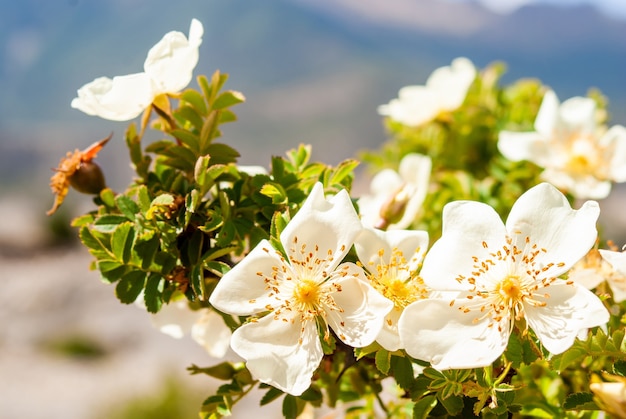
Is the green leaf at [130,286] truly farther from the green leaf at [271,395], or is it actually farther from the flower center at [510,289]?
the flower center at [510,289]

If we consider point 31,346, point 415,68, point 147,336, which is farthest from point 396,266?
point 415,68

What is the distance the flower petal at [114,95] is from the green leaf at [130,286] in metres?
0.14

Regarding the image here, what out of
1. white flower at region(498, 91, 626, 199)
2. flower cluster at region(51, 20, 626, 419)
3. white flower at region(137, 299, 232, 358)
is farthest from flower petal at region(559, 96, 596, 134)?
white flower at region(137, 299, 232, 358)

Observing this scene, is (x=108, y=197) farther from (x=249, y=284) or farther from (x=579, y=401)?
(x=579, y=401)

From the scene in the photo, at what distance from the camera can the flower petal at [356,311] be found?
44 cm

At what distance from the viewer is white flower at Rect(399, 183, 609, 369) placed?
437 millimetres

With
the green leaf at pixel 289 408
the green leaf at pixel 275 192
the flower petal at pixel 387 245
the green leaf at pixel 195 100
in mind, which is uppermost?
the green leaf at pixel 195 100

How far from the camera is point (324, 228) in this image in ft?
1.53

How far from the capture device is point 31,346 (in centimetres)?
365

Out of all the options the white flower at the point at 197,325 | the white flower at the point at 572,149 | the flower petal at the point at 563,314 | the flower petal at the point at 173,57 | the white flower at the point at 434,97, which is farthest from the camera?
the white flower at the point at 434,97

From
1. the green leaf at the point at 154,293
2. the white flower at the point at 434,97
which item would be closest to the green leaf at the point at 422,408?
the green leaf at the point at 154,293

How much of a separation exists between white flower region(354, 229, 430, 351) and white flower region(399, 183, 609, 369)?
0.04 meters

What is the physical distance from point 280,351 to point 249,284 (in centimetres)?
5

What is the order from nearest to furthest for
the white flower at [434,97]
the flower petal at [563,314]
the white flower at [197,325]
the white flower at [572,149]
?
the flower petal at [563,314]
the white flower at [197,325]
the white flower at [572,149]
the white flower at [434,97]
